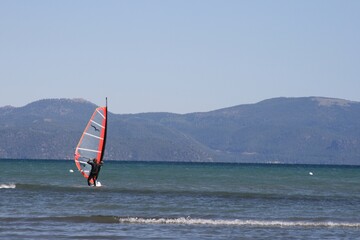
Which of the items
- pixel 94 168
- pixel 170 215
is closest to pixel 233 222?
pixel 170 215

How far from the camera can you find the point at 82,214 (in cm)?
→ 3384

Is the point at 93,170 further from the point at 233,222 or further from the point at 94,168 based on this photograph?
the point at 233,222

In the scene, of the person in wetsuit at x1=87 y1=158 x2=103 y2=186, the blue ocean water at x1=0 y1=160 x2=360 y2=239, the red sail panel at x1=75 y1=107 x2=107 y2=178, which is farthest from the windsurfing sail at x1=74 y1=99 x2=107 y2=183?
the blue ocean water at x1=0 y1=160 x2=360 y2=239

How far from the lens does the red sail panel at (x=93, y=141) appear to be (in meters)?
48.1

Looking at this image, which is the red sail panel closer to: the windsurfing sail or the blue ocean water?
the windsurfing sail

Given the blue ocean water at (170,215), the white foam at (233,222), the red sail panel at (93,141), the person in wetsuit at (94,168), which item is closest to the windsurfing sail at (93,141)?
the red sail panel at (93,141)

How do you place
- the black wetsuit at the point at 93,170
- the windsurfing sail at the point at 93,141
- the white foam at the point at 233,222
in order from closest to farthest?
the white foam at the point at 233,222 → the black wetsuit at the point at 93,170 → the windsurfing sail at the point at 93,141

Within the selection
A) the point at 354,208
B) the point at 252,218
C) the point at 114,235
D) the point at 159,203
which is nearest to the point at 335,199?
the point at 354,208

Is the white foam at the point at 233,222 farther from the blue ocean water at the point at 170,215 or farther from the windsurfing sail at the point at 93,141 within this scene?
the windsurfing sail at the point at 93,141

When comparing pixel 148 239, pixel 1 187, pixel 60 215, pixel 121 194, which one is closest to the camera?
pixel 148 239

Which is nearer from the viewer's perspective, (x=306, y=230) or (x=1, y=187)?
(x=306, y=230)

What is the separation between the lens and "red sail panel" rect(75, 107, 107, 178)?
48062 mm

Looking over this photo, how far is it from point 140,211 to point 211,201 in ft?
24.0

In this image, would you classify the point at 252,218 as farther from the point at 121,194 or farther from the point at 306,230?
the point at 121,194
